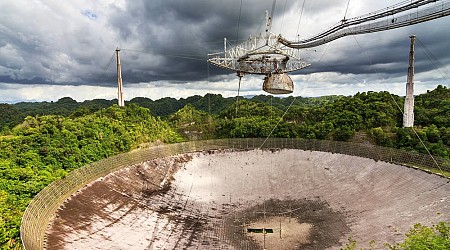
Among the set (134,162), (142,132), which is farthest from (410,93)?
(142,132)

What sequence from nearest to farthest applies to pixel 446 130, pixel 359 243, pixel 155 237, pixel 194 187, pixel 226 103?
pixel 359 243
pixel 155 237
pixel 194 187
pixel 446 130
pixel 226 103

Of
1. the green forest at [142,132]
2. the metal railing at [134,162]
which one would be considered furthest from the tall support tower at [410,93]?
the metal railing at [134,162]

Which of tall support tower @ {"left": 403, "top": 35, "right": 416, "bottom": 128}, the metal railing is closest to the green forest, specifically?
tall support tower @ {"left": 403, "top": 35, "right": 416, "bottom": 128}

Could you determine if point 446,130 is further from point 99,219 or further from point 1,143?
point 1,143

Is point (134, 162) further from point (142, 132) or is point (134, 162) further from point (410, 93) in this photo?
point (410, 93)

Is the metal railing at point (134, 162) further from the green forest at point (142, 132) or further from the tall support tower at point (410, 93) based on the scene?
the tall support tower at point (410, 93)

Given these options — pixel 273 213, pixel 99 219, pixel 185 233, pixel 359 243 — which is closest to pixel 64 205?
pixel 99 219
